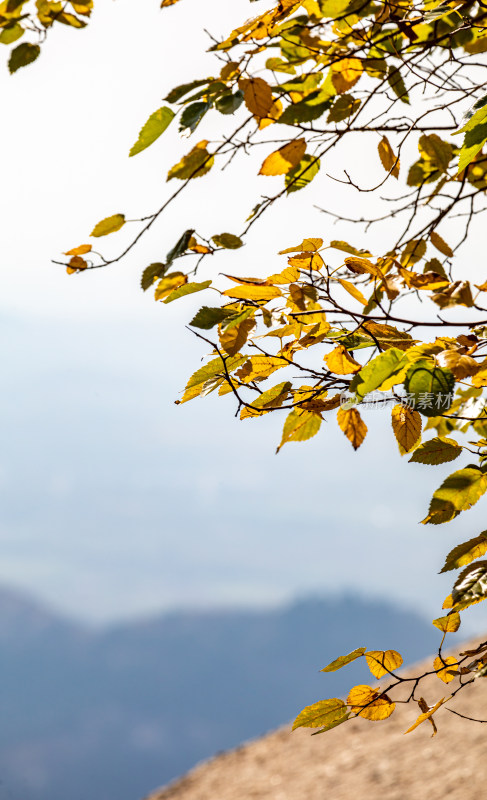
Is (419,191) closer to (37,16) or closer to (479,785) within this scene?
(37,16)

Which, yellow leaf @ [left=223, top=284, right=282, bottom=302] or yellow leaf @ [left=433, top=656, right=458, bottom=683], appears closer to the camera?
yellow leaf @ [left=223, top=284, right=282, bottom=302]

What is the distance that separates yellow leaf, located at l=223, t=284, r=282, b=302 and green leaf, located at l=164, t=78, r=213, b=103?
392 mm

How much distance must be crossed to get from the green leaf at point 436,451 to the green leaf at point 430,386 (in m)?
0.19

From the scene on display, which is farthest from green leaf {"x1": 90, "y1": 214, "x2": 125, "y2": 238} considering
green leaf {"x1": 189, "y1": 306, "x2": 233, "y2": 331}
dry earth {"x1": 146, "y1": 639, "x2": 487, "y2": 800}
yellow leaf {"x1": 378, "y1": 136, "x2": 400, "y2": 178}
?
dry earth {"x1": 146, "y1": 639, "x2": 487, "y2": 800}

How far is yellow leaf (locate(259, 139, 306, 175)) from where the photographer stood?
152 cm

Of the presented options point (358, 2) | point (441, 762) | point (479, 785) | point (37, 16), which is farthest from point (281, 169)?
point (441, 762)

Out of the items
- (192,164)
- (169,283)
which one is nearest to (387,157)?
(192,164)

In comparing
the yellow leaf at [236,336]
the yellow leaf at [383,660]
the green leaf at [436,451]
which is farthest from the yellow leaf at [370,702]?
the yellow leaf at [236,336]

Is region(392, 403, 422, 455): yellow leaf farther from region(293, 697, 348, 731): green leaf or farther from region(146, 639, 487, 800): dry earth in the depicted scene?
region(146, 639, 487, 800): dry earth

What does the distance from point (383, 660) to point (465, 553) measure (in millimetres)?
290

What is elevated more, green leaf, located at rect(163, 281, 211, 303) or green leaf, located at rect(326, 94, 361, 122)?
green leaf, located at rect(326, 94, 361, 122)

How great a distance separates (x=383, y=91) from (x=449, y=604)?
4.12ft

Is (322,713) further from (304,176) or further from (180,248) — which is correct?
(304,176)

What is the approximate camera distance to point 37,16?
193cm
